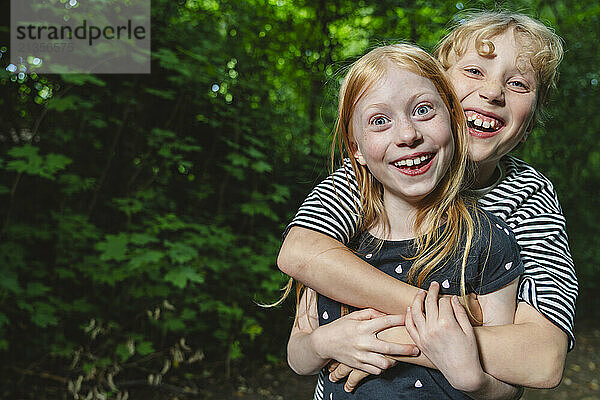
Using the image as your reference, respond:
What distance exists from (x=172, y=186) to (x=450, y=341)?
3919 millimetres

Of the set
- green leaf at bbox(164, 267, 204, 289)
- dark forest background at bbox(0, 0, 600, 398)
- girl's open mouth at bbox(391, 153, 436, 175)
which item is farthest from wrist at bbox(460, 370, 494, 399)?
green leaf at bbox(164, 267, 204, 289)

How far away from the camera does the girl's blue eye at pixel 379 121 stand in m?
1.23

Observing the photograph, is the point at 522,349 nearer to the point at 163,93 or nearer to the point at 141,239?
the point at 141,239

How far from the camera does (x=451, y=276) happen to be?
1236 millimetres

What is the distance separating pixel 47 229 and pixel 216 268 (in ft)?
4.31

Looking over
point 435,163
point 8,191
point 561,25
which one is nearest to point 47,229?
point 8,191

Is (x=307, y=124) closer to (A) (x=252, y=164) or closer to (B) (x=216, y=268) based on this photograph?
(A) (x=252, y=164)

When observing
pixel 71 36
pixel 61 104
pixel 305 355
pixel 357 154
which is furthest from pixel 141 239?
pixel 357 154

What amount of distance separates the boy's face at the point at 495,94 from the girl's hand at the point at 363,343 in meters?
0.44

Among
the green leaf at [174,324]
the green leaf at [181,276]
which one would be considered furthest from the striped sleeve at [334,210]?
the green leaf at [174,324]

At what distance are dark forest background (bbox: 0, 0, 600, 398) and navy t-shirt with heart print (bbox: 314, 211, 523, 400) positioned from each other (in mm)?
2539

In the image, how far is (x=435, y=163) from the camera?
121 centimetres

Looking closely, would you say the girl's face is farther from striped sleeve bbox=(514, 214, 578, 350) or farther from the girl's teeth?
striped sleeve bbox=(514, 214, 578, 350)

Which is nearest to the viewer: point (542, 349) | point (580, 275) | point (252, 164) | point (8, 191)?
point (542, 349)
